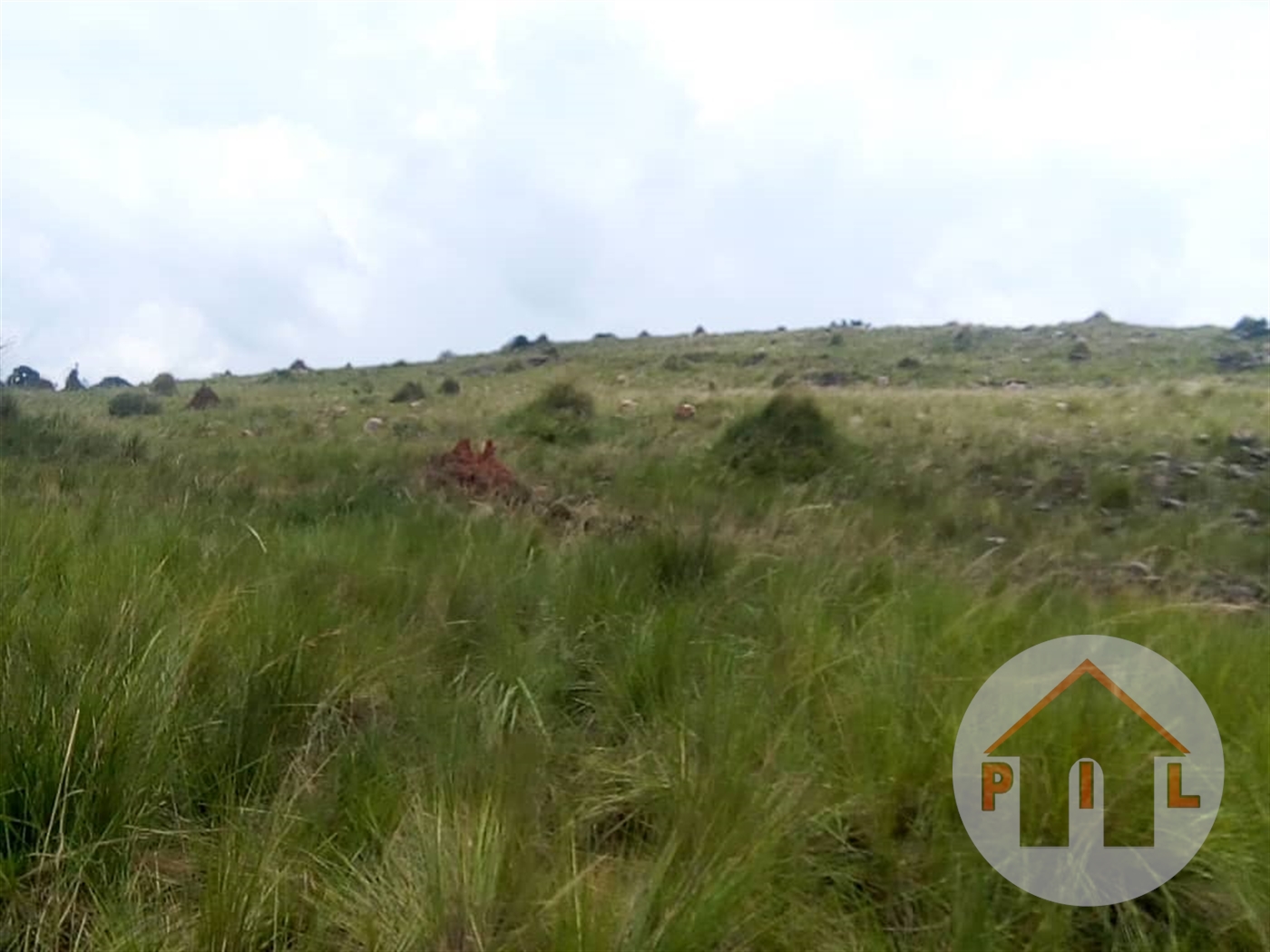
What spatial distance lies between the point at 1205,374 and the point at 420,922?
21.6 metres

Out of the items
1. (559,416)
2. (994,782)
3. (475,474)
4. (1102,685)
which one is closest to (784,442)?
(475,474)

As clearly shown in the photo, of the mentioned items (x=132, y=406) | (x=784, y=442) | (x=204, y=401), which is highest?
(x=204, y=401)

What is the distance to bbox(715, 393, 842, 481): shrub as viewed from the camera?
27.0 feet

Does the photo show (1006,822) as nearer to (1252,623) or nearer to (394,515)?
(1252,623)

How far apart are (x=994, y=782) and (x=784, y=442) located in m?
6.85

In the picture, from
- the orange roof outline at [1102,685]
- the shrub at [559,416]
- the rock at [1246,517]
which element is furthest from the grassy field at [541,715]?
the shrub at [559,416]

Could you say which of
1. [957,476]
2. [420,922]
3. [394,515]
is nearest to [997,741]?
[420,922]

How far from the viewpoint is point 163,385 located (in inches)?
920

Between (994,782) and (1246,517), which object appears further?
(1246,517)

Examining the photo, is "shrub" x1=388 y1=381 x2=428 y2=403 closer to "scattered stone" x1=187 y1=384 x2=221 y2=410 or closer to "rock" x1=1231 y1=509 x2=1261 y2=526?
"scattered stone" x1=187 y1=384 x2=221 y2=410

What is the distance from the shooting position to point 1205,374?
63.3ft

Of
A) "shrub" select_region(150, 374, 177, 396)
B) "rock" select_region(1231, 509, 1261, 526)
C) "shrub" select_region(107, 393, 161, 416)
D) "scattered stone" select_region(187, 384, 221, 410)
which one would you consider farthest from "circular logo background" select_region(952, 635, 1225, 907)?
"shrub" select_region(150, 374, 177, 396)

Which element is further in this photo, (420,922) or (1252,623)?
(1252,623)

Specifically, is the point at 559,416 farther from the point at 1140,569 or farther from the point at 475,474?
the point at 1140,569
